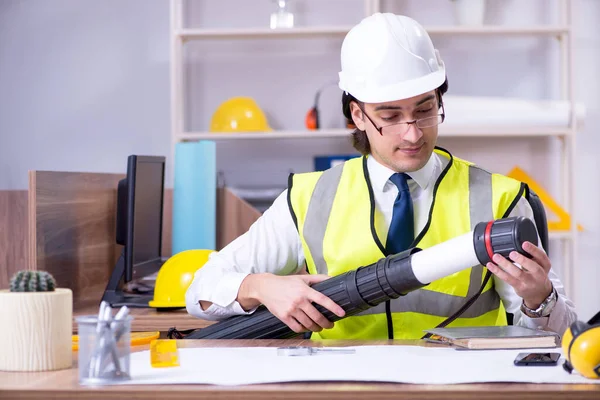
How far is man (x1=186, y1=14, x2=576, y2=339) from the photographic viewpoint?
6.44 ft

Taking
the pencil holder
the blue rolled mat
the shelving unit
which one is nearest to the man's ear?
the pencil holder

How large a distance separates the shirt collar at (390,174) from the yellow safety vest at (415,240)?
23 millimetres

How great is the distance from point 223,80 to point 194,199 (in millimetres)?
1232

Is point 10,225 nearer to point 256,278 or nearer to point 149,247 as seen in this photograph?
point 149,247

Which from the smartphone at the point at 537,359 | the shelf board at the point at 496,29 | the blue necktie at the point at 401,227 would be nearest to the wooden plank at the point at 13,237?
the blue necktie at the point at 401,227

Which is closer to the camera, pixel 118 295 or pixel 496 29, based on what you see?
pixel 118 295

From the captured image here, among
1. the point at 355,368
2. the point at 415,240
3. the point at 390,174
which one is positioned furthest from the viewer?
the point at 390,174

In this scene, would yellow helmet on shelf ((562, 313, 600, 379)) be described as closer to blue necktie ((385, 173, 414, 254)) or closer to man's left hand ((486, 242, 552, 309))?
man's left hand ((486, 242, 552, 309))

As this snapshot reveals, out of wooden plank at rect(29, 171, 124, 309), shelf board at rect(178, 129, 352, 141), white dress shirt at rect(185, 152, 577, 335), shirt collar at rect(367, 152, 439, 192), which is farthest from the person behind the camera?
shelf board at rect(178, 129, 352, 141)

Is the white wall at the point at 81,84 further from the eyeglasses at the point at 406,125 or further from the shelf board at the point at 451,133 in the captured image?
the eyeglasses at the point at 406,125

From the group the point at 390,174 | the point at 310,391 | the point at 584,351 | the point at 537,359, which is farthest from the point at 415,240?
the point at 310,391

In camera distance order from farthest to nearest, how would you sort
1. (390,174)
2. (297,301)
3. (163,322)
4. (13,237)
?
(13,237)
(163,322)
(390,174)
(297,301)

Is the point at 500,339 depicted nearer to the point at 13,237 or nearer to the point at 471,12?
the point at 13,237

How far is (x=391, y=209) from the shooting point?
6.81 ft
